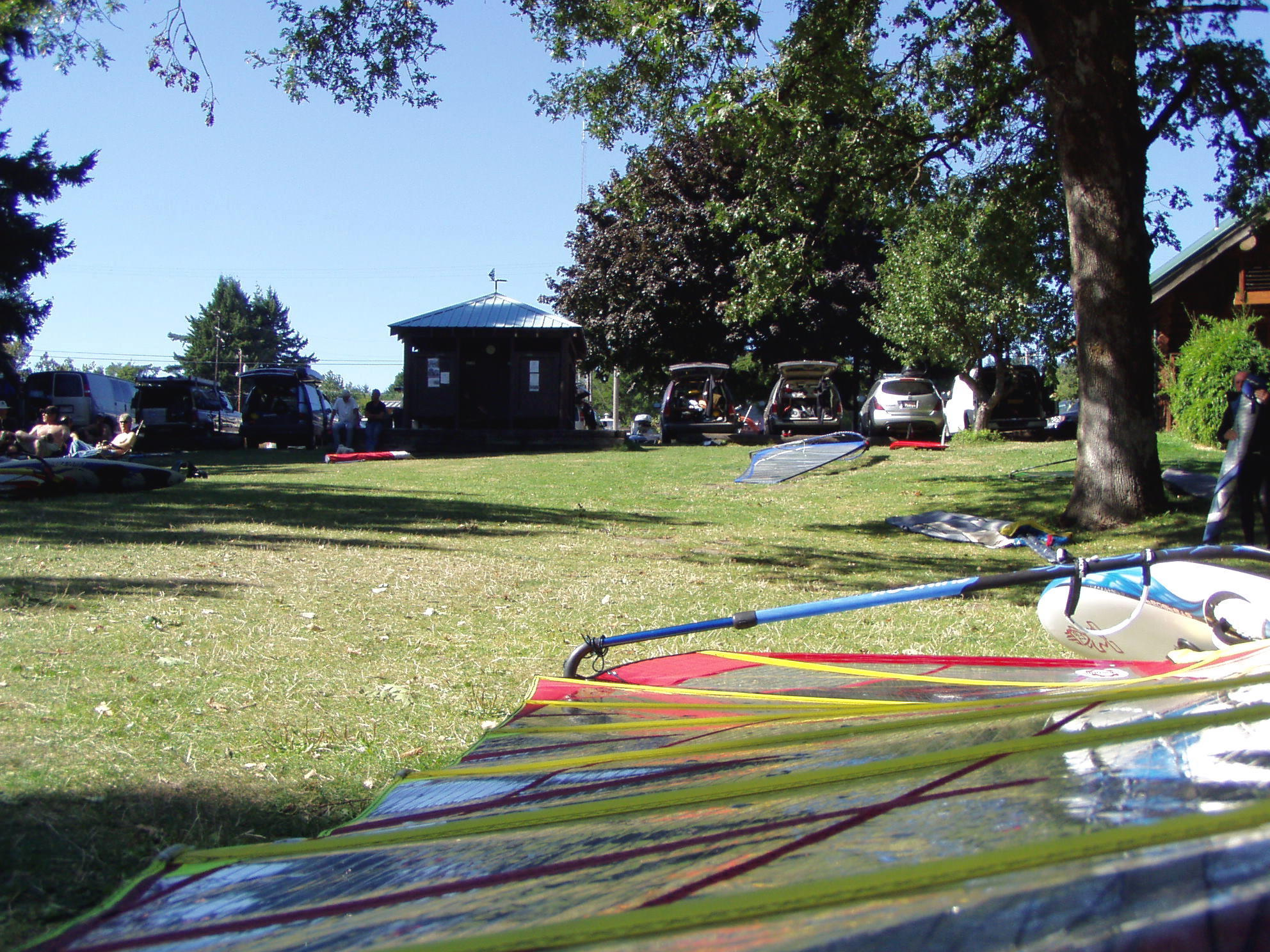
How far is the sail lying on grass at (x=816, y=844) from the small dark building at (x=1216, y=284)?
2356 centimetres

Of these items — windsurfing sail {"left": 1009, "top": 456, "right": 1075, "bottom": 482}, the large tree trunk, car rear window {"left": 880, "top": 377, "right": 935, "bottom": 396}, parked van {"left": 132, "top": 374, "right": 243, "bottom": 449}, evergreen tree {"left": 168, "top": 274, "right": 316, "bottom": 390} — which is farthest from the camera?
evergreen tree {"left": 168, "top": 274, "right": 316, "bottom": 390}

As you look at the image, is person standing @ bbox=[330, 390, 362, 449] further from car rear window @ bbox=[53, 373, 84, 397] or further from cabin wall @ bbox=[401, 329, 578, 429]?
car rear window @ bbox=[53, 373, 84, 397]

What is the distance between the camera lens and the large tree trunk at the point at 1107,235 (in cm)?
1035

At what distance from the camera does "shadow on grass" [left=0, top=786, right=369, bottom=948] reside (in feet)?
9.03

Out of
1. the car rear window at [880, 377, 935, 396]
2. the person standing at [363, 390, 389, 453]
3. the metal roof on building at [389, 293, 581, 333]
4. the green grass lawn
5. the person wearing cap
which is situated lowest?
the green grass lawn

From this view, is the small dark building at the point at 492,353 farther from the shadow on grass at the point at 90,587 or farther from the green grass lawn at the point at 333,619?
the shadow on grass at the point at 90,587

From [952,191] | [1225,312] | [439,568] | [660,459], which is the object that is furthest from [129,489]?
[1225,312]

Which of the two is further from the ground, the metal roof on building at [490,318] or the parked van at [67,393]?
the metal roof on building at [490,318]

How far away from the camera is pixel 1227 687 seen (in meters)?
→ 2.24

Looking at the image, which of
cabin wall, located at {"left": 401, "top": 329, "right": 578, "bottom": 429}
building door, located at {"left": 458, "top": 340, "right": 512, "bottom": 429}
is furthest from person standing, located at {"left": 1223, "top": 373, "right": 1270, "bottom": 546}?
building door, located at {"left": 458, "top": 340, "right": 512, "bottom": 429}

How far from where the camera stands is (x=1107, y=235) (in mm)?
10398

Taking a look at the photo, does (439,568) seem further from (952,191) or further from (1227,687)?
(952,191)

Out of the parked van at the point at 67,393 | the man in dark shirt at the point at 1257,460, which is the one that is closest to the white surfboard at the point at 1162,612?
the man in dark shirt at the point at 1257,460

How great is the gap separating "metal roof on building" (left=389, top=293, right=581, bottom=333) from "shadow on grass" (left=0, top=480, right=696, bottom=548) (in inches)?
531
